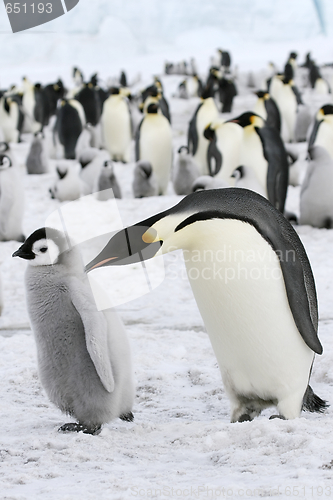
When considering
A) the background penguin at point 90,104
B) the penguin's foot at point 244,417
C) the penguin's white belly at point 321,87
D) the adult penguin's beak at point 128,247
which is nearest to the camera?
the adult penguin's beak at point 128,247

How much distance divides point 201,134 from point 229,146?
2.23m

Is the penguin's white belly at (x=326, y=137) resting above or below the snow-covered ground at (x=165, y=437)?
→ below

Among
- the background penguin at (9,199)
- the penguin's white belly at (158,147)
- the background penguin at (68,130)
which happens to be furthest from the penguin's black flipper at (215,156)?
the background penguin at (68,130)

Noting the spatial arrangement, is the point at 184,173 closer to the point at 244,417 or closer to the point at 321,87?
the point at 244,417

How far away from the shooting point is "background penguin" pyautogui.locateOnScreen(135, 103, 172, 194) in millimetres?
8688

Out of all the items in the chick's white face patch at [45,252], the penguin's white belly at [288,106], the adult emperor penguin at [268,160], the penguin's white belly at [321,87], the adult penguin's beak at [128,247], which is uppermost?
the adult penguin's beak at [128,247]

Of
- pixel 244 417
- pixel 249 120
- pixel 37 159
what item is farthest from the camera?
pixel 37 159

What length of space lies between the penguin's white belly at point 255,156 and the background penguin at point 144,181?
1.41 meters

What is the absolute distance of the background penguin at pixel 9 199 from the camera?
548 centimetres

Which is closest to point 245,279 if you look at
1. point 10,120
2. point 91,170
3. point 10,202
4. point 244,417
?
point 244,417

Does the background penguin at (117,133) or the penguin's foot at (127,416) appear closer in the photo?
the penguin's foot at (127,416)

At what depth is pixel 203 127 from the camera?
10.2 metres

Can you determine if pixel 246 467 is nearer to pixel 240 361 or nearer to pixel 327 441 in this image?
pixel 327 441

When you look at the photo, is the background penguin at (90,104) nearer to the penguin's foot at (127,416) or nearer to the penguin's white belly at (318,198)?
the penguin's white belly at (318,198)
